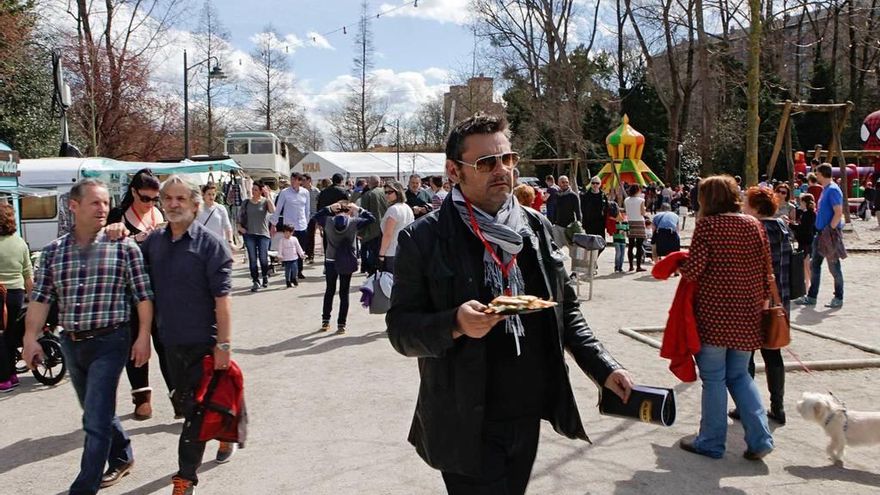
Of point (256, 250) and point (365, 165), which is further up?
point (365, 165)

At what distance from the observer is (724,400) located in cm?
420

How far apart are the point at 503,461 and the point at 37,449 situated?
151 inches

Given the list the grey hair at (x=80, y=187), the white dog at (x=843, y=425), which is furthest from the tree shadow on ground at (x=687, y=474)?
the grey hair at (x=80, y=187)

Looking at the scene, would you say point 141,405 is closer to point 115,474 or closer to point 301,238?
point 115,474

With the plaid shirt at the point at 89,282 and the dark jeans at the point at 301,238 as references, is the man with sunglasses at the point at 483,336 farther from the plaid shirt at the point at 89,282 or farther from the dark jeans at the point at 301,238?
the dark jeans at the point at 301,238

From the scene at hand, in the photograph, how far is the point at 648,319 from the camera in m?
8.69

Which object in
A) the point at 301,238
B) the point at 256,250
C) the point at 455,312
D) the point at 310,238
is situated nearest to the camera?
the point at 455,312

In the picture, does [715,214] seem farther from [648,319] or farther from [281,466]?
[648,319]

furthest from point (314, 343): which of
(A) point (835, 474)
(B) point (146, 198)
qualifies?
(A) point (835, 474)

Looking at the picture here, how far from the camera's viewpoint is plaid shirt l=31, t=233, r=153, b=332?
11.9 feet

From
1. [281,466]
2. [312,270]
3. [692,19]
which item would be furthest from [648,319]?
[692,19]

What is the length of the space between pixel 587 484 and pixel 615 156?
26.8 m

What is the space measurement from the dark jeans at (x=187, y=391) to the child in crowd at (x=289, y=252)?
827 cm

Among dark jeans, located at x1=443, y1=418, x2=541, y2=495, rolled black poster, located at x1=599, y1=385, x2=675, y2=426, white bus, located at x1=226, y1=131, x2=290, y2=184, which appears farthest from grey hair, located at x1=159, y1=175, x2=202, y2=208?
white bus, located at x1=226, y1=131, x2=290, y2=184
